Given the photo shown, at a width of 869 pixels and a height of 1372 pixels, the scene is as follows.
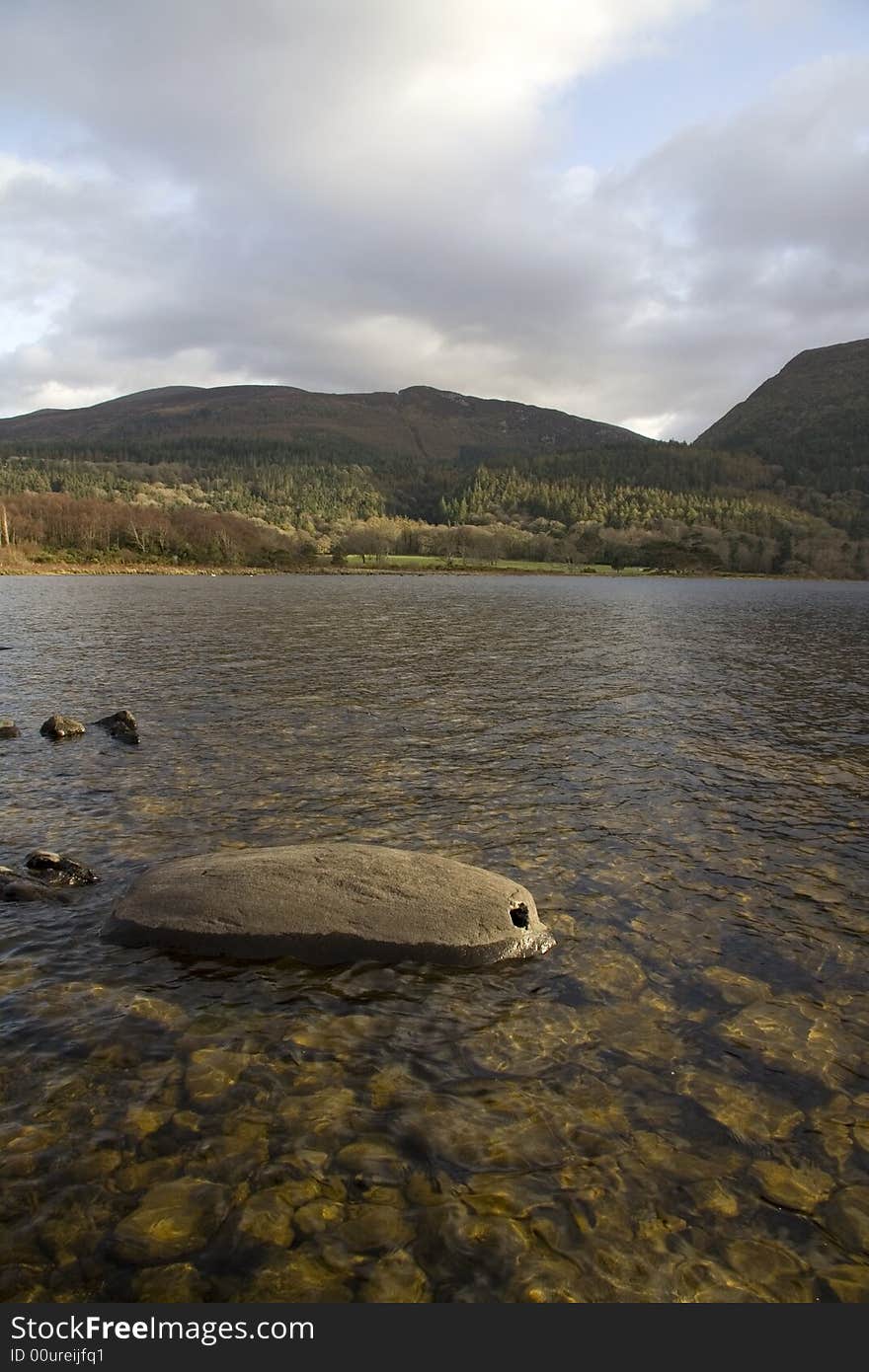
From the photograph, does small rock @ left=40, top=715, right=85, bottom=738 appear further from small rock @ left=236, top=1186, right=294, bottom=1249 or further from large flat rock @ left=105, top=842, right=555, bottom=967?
small rock @ left=236, top=1186, right=294, bottom=1249

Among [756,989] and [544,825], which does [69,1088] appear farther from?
[544,825]

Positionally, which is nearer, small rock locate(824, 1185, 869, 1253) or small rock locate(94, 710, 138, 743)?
small rock locate(824, 1185, 869, 1253)

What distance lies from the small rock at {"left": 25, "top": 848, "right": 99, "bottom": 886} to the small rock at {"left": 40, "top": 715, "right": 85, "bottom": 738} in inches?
434

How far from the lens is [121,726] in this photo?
2375 cm

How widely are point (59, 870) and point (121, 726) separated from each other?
37.3 feet

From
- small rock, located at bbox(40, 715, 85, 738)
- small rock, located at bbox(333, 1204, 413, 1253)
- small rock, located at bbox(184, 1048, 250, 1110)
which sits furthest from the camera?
small rock, located at bbox(40, 715, 85, 738)

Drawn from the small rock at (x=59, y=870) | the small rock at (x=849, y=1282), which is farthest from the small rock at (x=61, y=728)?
the small rock at (x=849, y=1282)

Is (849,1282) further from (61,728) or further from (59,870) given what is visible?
(61,728)

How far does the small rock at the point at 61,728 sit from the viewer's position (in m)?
23.4

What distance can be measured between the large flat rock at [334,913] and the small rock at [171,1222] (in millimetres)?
4234

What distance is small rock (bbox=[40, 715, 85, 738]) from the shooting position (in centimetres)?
2338

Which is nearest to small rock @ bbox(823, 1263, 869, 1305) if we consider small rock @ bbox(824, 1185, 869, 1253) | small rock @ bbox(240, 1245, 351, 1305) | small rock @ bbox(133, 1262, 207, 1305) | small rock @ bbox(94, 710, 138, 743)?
small rock @ bbox(824, 1185, 869, 1253)

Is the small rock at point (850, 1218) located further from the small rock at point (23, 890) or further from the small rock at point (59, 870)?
the small rock at point (59, 870)

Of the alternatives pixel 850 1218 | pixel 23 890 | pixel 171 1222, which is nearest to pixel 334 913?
pixel 171 1222
